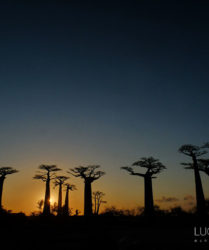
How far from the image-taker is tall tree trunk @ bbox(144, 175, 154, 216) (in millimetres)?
19828

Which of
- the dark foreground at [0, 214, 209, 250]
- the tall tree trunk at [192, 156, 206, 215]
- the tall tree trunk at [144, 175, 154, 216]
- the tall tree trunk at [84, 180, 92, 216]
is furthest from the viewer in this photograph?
the tall tree trunk at [84, 180, 92, 216]

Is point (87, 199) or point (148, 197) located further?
point (87, 199)

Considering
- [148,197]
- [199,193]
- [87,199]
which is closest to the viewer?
[199,193]

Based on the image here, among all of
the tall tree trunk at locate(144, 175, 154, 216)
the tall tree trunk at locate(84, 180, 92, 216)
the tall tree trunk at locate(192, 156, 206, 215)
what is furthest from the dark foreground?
the tall tree trunk at locate(192, 156, 206, 215)

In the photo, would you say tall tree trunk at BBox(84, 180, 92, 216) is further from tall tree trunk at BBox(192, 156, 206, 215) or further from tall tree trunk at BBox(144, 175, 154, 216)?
tall tree trunk at BBox(192, 156, 206, 215)

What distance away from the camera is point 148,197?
810 inches

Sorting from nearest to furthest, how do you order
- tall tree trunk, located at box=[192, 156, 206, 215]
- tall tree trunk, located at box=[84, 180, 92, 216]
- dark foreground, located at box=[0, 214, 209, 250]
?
dark foreground, located at box=[0, 214, 209, 250]
tall tree trunk, located at box=[192, 156, 206, 215]
tall tree trunk, located at box=[84, 180, 92, 216]

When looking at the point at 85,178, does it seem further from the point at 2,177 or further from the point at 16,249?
the point at 16,249

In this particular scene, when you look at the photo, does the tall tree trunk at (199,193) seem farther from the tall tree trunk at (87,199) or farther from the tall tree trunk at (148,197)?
the tall tree trunk at (87,199)

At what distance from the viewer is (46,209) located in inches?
986

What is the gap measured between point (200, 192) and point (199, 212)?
2041mm

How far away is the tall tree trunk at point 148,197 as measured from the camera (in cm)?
1983

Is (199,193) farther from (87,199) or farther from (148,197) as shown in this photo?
(87,199)

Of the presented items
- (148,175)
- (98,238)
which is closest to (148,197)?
(148,175)
